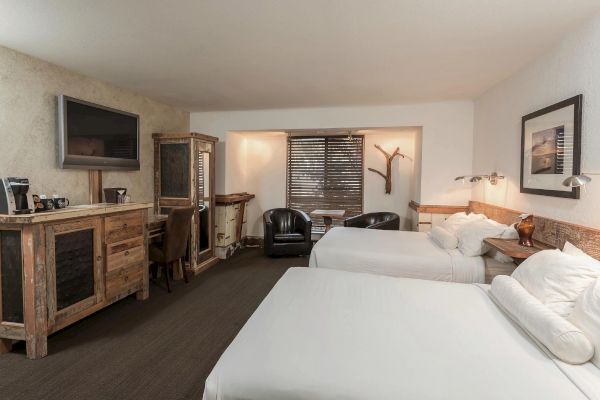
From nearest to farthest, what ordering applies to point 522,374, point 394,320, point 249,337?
point 522,374 → point 249,337 → point 394,320

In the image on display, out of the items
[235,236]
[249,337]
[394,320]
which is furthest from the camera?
[235,236]

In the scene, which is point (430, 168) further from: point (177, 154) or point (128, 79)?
point (128, 79)

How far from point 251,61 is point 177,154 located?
6.84ft

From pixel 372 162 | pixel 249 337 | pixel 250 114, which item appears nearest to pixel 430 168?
pixel 372 162

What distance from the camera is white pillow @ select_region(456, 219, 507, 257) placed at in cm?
285

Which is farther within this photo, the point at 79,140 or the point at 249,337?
the point at 79,140

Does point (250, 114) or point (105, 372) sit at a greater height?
point (250, 114)

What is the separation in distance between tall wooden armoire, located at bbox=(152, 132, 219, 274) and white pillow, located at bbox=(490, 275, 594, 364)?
373 cm

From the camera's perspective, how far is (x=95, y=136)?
3.46 meters

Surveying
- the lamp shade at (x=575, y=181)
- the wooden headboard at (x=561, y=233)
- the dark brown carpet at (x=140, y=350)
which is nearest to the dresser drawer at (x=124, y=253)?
the dark brown carpet at (x=140, y=350)

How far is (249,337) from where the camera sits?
1.46 meters

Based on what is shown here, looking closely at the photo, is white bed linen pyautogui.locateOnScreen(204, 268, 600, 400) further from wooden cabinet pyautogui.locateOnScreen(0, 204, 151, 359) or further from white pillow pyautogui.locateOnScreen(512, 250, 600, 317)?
wooden cabinet pyautogui.locateOnScreen(0, 204, 151, 359)

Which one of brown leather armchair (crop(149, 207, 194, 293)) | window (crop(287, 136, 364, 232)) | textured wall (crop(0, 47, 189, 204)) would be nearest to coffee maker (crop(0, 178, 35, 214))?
textured wall (crop(0, 47, 189, 204))

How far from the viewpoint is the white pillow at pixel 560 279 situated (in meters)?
1.62
